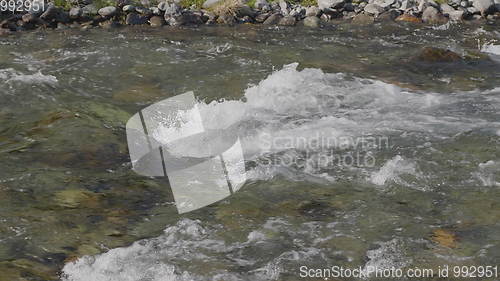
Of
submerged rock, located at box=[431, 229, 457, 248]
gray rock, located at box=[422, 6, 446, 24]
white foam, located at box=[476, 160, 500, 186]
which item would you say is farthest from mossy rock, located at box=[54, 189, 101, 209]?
gray rock, located at box=[422, 6, 446, 24]

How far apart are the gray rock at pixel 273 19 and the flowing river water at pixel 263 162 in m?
2.68

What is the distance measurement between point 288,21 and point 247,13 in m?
1.24

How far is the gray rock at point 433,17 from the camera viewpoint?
17328 millimetres

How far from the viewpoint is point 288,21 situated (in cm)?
1714

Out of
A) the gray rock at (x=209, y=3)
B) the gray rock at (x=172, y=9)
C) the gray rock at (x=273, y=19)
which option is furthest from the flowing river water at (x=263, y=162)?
the gray rock at (x=209, y=3)

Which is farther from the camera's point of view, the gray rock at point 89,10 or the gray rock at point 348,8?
the gray rock at point 348,8

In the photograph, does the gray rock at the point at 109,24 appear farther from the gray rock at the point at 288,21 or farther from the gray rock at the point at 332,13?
the gray rock at the point at 332,13

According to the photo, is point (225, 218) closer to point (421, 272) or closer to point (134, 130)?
point (421, 272)

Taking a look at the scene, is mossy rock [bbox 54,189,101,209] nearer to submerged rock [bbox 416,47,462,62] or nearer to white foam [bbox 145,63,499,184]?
white foam [bbox 145,63,499,184]

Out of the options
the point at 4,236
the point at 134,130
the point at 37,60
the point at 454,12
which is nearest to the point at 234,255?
the point at 4,236

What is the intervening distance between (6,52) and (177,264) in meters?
9.57

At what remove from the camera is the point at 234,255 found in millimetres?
6191

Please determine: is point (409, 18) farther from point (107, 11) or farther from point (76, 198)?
point (76, 198)

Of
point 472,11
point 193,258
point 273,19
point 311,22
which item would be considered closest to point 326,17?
point 311,22
